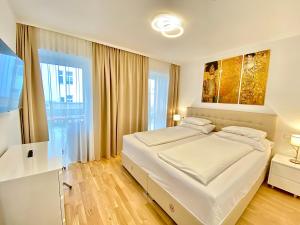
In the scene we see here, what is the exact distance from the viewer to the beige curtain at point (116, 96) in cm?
292

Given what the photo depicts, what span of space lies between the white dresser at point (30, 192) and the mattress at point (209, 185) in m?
1.10

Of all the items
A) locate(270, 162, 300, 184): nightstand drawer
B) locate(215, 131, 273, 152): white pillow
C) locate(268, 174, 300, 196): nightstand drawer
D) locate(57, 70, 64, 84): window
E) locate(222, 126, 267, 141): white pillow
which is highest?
locate(57, 70, 64, 84): window

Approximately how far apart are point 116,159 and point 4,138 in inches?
77.5

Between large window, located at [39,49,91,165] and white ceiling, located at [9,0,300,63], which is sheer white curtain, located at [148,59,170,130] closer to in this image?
white ceiling, located at [9,0,300,63]

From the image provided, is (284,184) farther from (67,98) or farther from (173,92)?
(67,98)

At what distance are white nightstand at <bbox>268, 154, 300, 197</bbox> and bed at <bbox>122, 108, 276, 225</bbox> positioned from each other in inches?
8.8

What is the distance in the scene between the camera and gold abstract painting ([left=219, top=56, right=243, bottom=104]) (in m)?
2.97

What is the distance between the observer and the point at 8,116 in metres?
1.69

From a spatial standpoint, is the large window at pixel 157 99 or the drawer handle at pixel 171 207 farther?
the large window at pixel 157 99

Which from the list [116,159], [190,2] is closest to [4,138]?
[116,159]

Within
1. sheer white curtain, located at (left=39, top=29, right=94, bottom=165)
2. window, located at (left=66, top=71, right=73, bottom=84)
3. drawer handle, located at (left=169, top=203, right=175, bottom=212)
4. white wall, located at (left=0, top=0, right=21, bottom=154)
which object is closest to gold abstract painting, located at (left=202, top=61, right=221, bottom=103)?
drawer handle, located at (left=169, top=203, right=175, bottom=212)

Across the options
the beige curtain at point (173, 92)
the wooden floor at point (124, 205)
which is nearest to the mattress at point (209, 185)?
the wooden floor at point (124, 205)

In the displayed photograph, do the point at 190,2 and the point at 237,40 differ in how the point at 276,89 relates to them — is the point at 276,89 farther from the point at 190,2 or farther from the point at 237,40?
the point at 190,2

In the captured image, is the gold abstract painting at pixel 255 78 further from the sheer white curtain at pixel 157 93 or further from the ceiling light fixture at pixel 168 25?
the sheer white curtain at pixel 157 93
